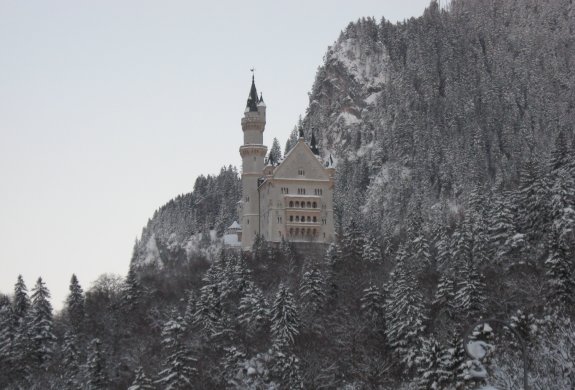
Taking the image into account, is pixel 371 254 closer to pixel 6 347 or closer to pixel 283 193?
pixel 283 193

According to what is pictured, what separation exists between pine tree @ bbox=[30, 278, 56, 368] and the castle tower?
33.0m

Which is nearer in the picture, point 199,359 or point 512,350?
point 512,350

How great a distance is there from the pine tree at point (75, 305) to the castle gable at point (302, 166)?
29.5m

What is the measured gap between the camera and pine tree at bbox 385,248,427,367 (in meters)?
60.9

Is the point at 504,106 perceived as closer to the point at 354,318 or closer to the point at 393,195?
the point at 393,195

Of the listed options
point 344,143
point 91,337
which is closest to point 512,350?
point 91,337

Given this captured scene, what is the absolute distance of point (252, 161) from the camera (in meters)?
106

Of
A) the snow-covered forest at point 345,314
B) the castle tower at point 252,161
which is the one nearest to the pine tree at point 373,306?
the snow-covered forest at point 345,314

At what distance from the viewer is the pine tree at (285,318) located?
218ft

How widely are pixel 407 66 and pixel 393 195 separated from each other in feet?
142

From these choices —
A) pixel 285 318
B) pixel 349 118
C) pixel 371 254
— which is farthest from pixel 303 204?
pixel 349 118

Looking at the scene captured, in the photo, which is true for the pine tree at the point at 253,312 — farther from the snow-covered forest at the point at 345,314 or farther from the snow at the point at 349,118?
the snow at the point at 349,118

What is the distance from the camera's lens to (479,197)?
3241 inches

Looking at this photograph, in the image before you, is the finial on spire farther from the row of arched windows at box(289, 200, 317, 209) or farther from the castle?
the row of arched windows at box(289, 200, 317, 209)
